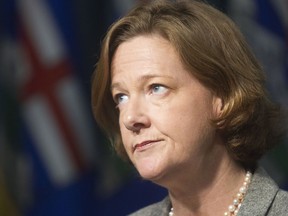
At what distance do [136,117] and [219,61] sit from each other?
0.67 ft

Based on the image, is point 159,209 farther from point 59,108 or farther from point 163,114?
point 59,108

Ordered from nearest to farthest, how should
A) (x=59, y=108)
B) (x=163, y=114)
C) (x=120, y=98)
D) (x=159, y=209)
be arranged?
(x=163, y=114) < (x=120, y=98) < (x=159, y=209) < (x=59, y=108)

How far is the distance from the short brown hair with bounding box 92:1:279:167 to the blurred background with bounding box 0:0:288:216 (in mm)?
699

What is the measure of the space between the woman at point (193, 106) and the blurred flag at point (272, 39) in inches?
30.0

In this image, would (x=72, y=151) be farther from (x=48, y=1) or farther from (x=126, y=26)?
(x=126, y=26)

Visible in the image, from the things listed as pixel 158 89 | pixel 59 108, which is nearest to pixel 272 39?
pixel 59 108

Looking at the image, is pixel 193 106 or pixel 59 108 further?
pixel 59 108

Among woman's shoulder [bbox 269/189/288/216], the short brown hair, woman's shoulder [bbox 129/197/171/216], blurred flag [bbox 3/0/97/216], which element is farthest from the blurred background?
woman's shoulder [bbox 269/189/288/216]

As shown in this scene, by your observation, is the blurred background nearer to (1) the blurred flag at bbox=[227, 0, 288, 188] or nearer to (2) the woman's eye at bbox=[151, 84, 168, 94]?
(1) the blurred flag at bbox=[227, 0, 288, 188]

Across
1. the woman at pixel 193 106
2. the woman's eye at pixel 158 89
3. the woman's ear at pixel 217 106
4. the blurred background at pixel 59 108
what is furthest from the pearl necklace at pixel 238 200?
the blurred background at pixel 59 108

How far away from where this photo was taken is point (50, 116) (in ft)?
8.32

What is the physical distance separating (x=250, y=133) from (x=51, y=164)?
914mm

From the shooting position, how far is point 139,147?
1.70 metres

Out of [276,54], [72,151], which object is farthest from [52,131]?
[276,54]
